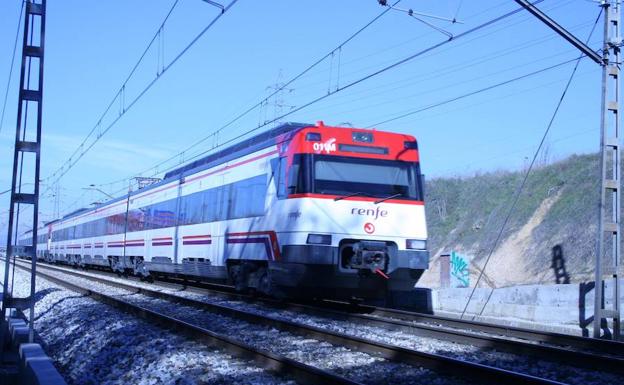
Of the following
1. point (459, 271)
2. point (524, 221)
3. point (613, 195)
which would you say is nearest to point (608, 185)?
point (613, 195)

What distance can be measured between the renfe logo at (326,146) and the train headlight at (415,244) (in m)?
2.39

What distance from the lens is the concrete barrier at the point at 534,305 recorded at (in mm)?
13284

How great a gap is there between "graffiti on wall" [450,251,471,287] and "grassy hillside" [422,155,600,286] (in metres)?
2.08

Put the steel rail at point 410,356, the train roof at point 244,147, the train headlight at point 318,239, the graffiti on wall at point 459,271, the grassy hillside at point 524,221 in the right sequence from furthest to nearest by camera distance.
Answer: the grassy hillside at point 524,221
the graffiti on wall at point 459,271
the train roof at point 244,147
the train headlight at point 318,239
the steel rail at point 410,356

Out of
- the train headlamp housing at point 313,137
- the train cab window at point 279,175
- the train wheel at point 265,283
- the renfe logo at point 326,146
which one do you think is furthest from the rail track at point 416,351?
the train headlamp housing at point 313,137

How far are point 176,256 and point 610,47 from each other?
13.4m

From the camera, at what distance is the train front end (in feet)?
42.6

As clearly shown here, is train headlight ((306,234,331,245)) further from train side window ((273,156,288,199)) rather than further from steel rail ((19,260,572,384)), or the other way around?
steel rail ((19,260,572,384))

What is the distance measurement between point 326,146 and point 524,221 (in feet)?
63.4

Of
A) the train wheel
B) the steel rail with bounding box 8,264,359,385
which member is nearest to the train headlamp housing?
the train wheel

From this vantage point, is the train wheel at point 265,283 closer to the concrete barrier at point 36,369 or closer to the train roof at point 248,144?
the train roof at point 248,144

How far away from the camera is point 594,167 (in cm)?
3055

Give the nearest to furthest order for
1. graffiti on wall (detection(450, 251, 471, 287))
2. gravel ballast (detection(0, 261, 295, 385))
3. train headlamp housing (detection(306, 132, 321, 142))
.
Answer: gravel ballast (detection(0, 261, 295, 385)) → train headlamp housing (detection(306, 132, 321, 142)) → graffiti on wall (detection(450, 251, 471, 287))

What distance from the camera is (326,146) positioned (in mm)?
13430
